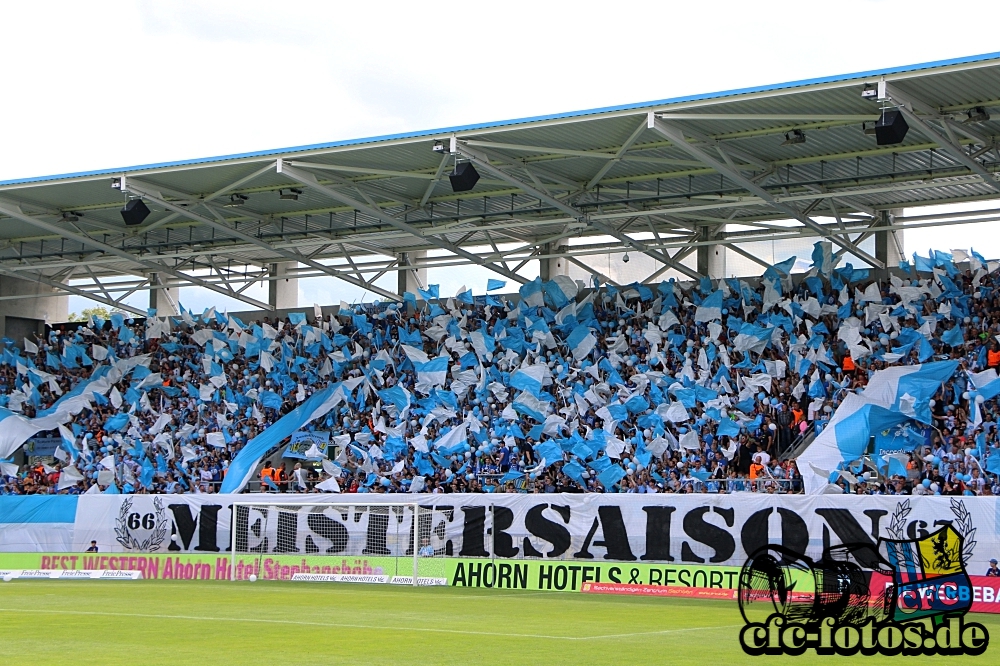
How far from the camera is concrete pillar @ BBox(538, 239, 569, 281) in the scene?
3616cm

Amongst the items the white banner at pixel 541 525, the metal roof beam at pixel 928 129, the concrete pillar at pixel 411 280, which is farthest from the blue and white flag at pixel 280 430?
the metal roof beam at pixel 928 129

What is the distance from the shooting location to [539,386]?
32000 millimetres

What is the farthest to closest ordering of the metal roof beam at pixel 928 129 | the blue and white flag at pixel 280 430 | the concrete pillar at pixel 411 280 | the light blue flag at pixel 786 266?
the concrete pillar at pixel 411 280 → the blue and white flag at pixel 280 430 → the light blue flag at pixel 786 266 → the metal roof beam at pixel 928 129

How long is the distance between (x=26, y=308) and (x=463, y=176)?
25656mm

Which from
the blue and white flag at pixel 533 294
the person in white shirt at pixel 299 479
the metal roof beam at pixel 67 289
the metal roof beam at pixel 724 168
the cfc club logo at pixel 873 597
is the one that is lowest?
the cfc club logo at pixel 873 597

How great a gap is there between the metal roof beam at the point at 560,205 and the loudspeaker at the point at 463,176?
436mm

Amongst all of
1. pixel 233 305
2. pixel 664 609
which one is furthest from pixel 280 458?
pixel 664 609

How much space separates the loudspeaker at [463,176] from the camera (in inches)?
982

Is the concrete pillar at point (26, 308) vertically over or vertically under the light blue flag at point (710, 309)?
over

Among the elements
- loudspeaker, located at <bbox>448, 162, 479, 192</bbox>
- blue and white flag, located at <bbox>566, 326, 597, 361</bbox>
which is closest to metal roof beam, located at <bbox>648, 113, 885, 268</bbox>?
loudspeaker, located at <bbox>448, 162, 479, 192</bbox>

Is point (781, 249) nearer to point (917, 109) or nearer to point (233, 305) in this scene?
point (917, 109)

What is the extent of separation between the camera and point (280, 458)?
35.1m

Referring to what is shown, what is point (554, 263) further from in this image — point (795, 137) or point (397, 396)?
point (795, 137)

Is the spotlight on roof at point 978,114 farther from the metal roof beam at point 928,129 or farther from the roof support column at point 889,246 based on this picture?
the roof support column at point 889,246
